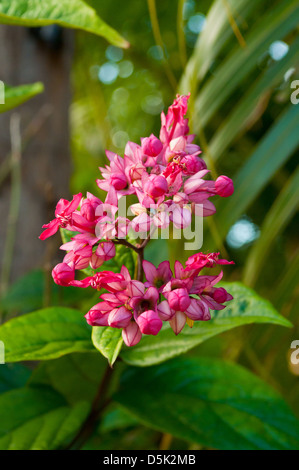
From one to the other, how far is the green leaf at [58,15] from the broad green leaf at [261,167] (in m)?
0.32

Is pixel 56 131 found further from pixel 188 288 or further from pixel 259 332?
pixel 188 288

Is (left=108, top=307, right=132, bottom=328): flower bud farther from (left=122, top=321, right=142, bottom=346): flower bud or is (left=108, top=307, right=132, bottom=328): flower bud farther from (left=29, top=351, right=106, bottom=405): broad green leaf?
(left=29, top=351, right=106, bottom=405): broad green leaf

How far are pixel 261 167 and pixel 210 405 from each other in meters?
0.32

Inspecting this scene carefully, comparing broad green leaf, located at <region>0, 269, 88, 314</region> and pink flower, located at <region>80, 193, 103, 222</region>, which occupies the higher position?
pink flower, located at <region>80, 193, 103, 222</region>

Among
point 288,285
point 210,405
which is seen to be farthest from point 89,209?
point 288,285

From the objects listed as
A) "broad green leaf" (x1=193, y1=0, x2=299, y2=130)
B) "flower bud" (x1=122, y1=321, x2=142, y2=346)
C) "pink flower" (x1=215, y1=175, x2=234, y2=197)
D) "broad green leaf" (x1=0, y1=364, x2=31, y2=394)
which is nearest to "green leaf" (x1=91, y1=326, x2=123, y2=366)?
"flower bud" (x1=122, y1=321, x2=142, y2=346)

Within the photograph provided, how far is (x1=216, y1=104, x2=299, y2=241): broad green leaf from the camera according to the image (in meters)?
0.59

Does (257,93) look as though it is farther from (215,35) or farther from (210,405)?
(210,405)

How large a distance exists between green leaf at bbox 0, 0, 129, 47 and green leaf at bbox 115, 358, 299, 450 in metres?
0.33

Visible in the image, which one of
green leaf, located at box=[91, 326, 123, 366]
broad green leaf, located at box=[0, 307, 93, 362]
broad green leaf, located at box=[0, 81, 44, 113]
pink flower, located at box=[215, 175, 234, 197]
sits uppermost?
broad green leaf, located at box=[0, 81, 44, 113]

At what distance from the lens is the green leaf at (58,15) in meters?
0.30

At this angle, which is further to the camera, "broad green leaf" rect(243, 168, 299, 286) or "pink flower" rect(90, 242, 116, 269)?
"broad green leaf" rect(243, 168, 299, 286)

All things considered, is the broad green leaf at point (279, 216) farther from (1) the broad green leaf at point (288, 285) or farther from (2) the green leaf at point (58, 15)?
(2) the green leaf at point (58, 15)

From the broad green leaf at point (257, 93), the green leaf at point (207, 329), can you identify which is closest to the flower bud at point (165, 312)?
the green leaf at point (207, 329)
